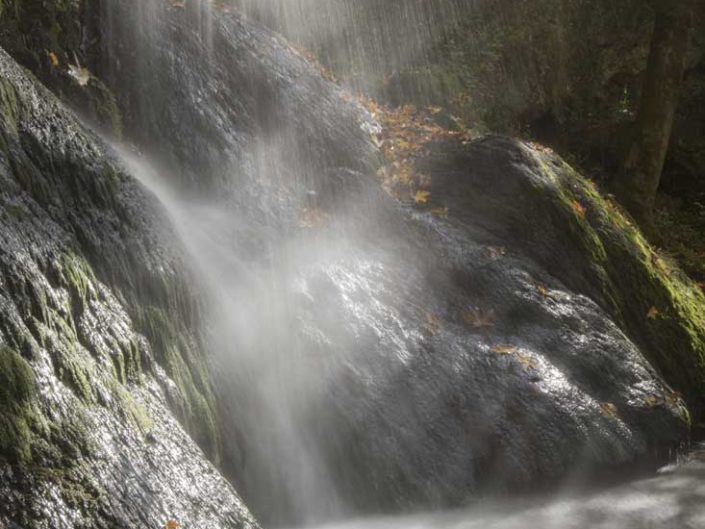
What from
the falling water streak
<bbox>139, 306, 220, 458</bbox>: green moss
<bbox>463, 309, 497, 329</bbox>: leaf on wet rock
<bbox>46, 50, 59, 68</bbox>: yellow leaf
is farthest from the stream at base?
<bbox>46, 50, 59, 68</bbox>: yellow leaf

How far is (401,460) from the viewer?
19.2 ft

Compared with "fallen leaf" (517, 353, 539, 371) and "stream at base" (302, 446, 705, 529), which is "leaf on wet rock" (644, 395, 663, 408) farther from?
"fallen leaf" (517, 353, 539, 371)

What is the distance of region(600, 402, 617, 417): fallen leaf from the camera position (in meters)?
6.89

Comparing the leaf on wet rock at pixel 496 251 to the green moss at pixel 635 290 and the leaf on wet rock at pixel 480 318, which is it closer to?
the leaf on wet rock at pixel 480 318

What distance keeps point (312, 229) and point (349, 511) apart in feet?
7.60

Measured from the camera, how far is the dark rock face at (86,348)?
3.33 m

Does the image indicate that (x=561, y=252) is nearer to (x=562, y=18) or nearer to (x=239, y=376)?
(x=239, y=376)

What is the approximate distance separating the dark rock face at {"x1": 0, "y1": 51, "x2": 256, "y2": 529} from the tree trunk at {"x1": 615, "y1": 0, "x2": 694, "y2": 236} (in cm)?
891

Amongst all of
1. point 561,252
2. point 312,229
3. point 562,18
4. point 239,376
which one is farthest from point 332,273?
point 562,18

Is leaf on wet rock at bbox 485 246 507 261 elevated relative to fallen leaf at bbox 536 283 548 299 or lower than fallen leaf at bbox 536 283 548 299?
elevated

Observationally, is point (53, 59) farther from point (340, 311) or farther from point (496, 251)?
point (496, 251)

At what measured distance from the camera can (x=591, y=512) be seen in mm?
5871

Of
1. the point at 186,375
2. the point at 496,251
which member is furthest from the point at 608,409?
the point at 186,375

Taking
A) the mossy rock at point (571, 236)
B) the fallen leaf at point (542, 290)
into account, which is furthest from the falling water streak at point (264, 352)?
the mossy rock at point (571, 236)
